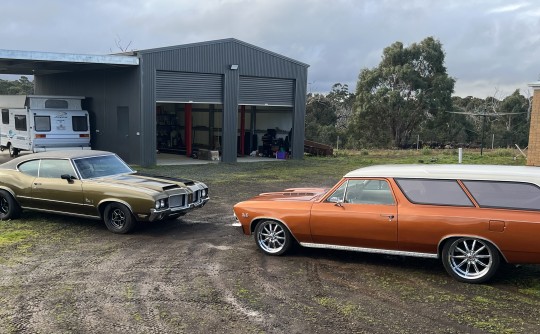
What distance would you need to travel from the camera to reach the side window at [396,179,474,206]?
6.50 m

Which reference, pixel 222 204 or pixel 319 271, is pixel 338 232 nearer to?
pixel 319 271

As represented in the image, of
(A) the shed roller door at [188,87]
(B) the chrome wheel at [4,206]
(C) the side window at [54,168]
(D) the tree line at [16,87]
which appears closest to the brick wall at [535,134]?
(A) the shed roller door at [188,87]

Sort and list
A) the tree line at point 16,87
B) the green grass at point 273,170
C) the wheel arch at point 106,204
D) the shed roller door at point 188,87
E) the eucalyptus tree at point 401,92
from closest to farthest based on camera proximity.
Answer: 1. the wheel arch at point 106,204
2. the green grass at point 273,170
3. the shed roller door at point 188,87
4. the eucalyptus tree at point 401,92
5. the tree line at point 16,87

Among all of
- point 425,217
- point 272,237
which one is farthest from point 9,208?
point 425,217

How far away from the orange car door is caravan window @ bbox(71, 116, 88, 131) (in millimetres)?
17766

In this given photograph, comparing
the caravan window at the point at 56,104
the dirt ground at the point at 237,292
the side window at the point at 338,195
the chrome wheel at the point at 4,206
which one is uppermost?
the caravan window at the point at 56,104

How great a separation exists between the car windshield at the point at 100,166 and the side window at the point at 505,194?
667 cm

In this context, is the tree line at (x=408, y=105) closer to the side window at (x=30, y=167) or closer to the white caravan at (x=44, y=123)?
the white caravan at (x=44, y=123)

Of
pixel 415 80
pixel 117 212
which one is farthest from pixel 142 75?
pixel 415 80

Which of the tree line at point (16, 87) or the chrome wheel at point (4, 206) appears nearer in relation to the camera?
the chrome wheel at point (4, 206)

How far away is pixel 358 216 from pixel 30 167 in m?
6.80

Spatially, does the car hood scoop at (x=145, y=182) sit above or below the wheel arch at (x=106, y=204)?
above

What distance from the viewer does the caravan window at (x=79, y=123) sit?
875 inches

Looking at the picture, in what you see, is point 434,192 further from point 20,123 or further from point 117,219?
point 20,123
